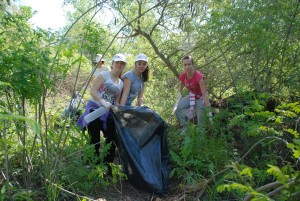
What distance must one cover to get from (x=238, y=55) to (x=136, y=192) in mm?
2495

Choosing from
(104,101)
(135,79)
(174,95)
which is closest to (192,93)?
(135,79)

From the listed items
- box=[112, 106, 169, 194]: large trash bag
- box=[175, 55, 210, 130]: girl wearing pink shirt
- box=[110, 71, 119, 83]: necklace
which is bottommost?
box=[112, 106, 169, 194]: large trash bag

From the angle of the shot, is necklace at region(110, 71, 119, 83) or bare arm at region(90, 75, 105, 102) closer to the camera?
bare arm at region(90, 75, 105, 102)

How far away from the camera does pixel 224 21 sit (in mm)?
4547

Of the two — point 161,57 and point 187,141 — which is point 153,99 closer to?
point 161,57

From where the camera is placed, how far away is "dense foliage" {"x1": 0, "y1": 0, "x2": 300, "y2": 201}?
2.65 metres

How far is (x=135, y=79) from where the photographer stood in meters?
4.18

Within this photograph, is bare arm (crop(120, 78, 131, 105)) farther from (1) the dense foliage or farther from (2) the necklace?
(1) the dense foliage

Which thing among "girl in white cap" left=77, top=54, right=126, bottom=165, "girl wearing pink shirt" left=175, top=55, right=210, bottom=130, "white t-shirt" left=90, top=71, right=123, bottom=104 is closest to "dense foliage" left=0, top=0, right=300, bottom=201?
"girl in white cap" left=77, top=54, right=126, bottom=165

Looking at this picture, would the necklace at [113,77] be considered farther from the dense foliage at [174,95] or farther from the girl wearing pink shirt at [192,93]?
the girl wearing pink shirt at [192,93]

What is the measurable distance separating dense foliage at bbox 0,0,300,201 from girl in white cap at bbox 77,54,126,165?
0.55ft

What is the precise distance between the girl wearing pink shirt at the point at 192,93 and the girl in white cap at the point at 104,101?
1.03 m

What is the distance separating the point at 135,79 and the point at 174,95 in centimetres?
216

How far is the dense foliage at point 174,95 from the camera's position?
2652 millimetres
